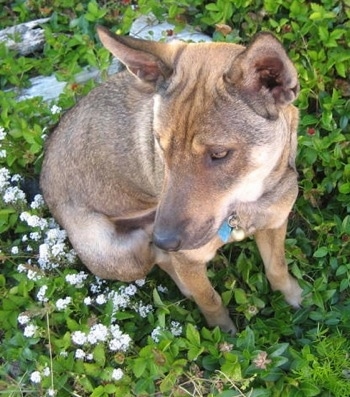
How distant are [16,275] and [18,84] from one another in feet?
6.22

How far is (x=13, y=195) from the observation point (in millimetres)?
4949

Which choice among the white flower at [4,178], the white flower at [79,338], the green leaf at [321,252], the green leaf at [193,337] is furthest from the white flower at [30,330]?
the green leaf at [321,252]

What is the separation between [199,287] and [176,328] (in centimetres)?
37

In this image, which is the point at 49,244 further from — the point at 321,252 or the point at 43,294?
the point at 321,252

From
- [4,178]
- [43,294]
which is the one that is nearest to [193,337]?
[43,294]

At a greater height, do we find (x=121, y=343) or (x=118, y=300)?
(x=121, y=343)

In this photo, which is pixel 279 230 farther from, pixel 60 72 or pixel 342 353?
pixel 60 72

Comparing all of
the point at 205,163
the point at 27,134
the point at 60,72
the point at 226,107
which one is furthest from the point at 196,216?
the point at 60,72

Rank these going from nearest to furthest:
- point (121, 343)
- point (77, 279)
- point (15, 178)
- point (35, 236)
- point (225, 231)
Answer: point (225, 231), point (121, 343), point (77, 279), point (35, 236), point (15, 178)

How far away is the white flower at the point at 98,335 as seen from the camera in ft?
13.5

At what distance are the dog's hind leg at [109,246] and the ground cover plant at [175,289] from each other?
0.48 ft

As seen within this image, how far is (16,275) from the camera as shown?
4668mm

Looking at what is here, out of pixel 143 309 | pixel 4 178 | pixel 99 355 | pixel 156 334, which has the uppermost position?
pixel 4 178

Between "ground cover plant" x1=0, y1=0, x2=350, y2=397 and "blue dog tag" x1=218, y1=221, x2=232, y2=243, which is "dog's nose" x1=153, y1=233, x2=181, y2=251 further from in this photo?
"ground cover plant" x1=0, y1=0, x2=350, y2=397
